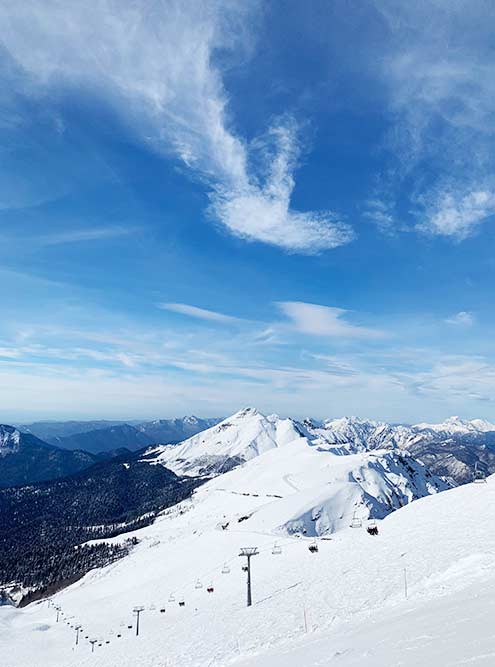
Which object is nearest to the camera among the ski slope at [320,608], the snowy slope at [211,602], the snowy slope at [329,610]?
the snowy slope at [329,610]

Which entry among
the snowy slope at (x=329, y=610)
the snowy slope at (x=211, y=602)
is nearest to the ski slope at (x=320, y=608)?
the snowy slope at (x=329, y=610)

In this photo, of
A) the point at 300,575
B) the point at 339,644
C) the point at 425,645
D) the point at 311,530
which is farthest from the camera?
the point at 311,530

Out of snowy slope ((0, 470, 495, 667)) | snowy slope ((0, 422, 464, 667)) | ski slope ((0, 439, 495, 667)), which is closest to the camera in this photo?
snowy slope ((0, 470, 495, 667))

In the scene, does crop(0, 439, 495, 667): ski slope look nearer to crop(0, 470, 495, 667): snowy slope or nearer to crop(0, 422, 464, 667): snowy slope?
crop(0, 470, 495, 667): snowy slope

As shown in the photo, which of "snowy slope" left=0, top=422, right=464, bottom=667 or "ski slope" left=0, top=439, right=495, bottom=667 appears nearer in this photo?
"ski slope" left=0, top=439, right=495, bottom=667

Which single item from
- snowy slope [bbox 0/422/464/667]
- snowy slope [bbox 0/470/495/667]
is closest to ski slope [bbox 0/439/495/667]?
snowy slope [bbox 0/470/495/667]

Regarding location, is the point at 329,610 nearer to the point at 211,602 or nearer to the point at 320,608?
the point at 320,608

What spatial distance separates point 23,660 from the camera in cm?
6259

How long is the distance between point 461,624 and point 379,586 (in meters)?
25.7

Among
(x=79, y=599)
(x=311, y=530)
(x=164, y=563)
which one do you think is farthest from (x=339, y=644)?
(x=311, y=530)

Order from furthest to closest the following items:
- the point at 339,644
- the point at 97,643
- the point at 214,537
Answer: the point at 214,537, the point at 97,643, the point at 339,644

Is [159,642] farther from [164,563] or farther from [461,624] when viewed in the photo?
[164,563]

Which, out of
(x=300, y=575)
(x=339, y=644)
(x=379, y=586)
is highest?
(x=339, y=644)

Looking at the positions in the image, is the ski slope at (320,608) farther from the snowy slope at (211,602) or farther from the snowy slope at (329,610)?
the snowy slope at (211,602)
